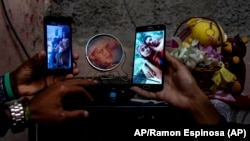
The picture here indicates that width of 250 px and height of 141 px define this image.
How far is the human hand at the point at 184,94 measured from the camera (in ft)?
2.90

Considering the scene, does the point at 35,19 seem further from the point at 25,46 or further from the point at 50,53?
the point at 50,53

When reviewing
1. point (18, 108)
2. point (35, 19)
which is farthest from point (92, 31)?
point (18, 108)

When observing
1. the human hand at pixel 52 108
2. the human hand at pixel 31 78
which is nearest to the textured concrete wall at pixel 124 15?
the human hand at pixel 31 78

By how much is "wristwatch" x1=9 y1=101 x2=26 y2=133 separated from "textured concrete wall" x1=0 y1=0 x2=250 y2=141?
1.73 feet

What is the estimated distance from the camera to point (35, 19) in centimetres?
128

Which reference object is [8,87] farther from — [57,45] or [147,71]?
[147,71]

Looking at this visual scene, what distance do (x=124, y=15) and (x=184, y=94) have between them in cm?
49

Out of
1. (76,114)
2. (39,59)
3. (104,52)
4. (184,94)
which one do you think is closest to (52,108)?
(76,114)

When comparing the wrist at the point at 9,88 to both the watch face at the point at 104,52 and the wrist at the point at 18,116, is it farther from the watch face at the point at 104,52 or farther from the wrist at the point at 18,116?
the watch face at the point at 104,52

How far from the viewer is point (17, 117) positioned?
0.76 metres

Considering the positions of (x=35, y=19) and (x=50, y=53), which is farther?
(x=35, y=19)

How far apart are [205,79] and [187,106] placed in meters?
0.15

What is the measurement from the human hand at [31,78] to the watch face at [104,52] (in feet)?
0.78

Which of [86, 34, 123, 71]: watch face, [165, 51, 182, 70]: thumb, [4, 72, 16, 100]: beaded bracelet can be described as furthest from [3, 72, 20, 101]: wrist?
[165, 51, 182, 70]: thumb
